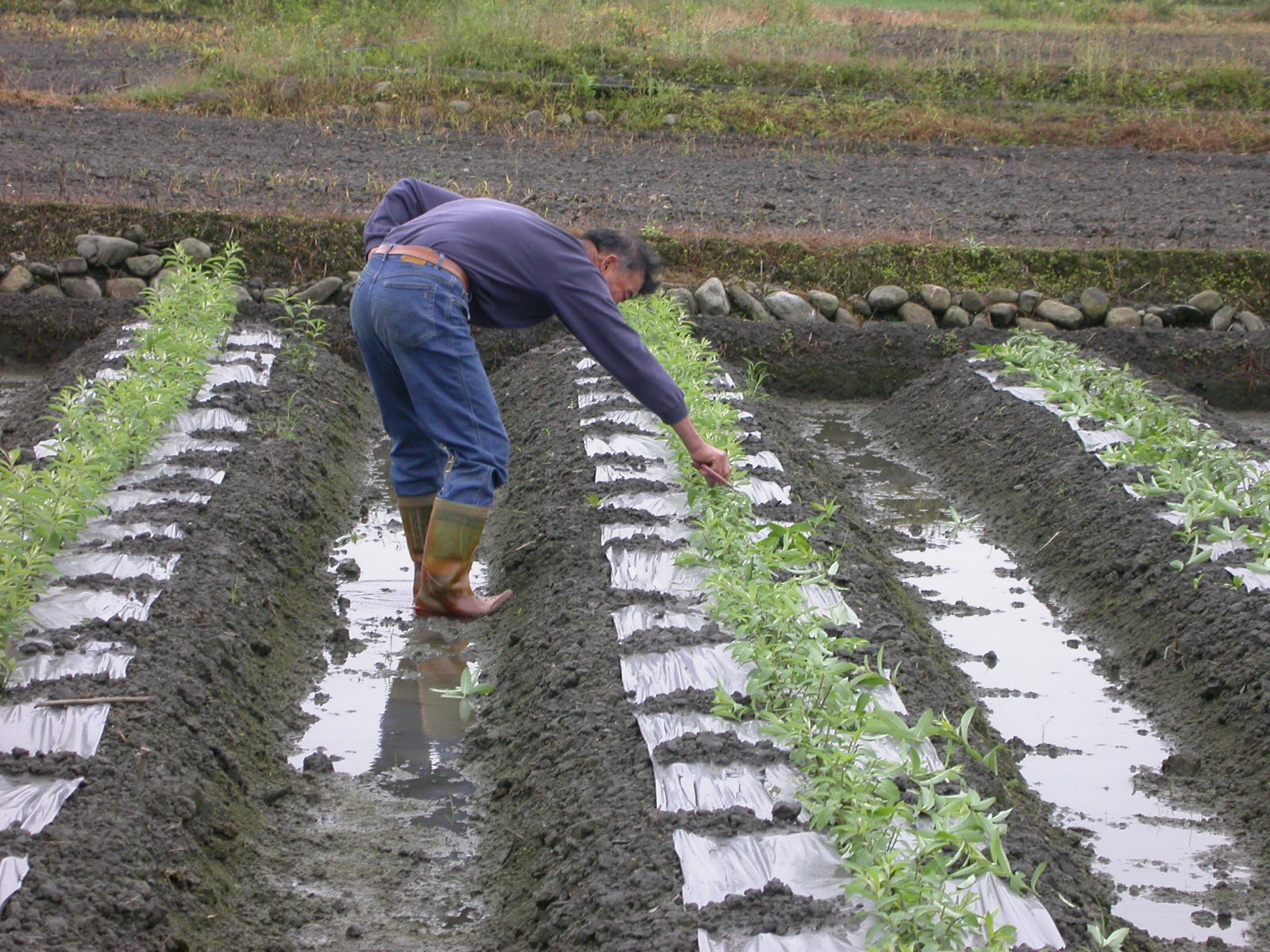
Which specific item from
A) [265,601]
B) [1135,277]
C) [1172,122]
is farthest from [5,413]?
[1172,122]

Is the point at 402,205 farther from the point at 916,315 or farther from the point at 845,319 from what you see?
the point at 916,315

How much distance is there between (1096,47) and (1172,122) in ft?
9.62

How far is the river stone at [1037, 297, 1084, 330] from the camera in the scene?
9602mm

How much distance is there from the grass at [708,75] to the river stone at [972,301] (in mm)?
5214

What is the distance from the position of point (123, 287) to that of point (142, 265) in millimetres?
225

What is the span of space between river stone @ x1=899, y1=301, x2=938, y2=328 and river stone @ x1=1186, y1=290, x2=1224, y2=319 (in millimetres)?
1902

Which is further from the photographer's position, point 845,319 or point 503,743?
point 845,319

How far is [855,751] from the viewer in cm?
322

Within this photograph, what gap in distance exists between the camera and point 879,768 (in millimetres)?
3135

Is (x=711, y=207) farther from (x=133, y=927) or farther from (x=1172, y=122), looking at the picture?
(x=133, y=927)

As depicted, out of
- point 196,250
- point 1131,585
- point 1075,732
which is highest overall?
point 196,250

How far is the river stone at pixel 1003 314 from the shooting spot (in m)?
9.64

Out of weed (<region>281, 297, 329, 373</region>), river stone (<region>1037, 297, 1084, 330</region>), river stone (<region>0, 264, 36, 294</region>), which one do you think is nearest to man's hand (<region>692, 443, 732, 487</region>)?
weed (<region>281, 297, 329, 373</region>)

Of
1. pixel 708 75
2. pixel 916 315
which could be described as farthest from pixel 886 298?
pixel 708 75
